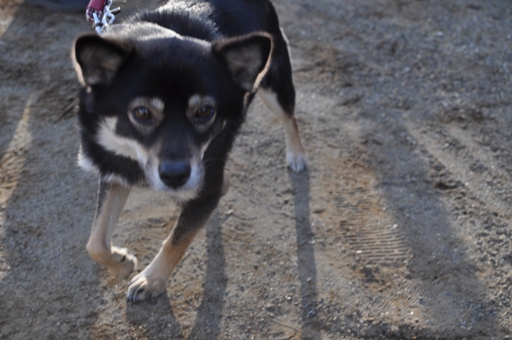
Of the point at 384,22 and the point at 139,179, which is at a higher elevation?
the point at 139,179

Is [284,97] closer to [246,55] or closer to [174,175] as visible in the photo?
[246,55]

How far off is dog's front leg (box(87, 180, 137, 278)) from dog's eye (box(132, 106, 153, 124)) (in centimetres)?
64

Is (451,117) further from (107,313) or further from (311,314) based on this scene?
(107,313)

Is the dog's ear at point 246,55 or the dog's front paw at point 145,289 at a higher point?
the dog's ear at point 246,55

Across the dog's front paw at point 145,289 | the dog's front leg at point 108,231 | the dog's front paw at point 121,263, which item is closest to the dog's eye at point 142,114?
the dog's front leg at point 108,231

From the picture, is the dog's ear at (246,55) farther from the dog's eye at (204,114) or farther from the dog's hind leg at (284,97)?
A: the dog's hind leg at (284,97)

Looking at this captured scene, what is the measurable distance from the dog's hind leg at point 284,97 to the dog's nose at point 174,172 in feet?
4.87

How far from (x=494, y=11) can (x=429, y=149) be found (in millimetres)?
2876

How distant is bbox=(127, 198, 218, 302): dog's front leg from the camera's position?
3.56m

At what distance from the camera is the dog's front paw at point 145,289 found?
362 cm

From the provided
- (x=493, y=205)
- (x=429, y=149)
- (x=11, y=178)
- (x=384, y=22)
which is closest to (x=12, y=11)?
(x=11, y=178)

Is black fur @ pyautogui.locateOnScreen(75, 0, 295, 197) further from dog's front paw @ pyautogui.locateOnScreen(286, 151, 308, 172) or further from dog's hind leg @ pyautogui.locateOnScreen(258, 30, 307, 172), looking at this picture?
dog's front paw @ pyautogui.locateOnScreen(286, 151, 308, 172)

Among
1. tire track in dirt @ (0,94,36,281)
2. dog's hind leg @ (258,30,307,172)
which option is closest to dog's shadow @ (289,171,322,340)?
dog's hind leg @ (258,30,307,172)

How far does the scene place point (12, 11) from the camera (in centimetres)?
647
